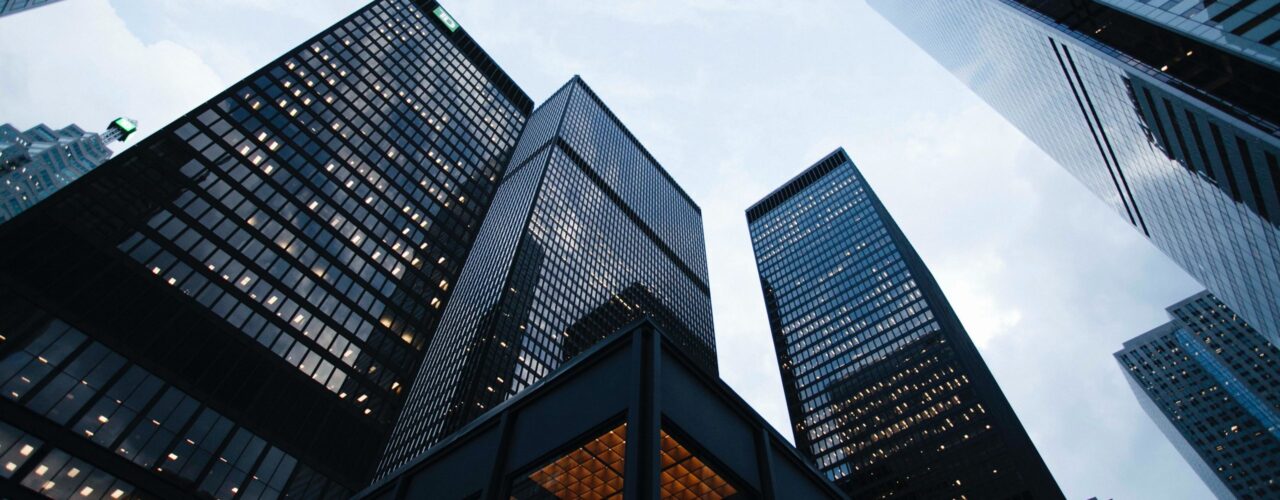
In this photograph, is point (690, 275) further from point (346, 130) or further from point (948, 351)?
point (346, 130)

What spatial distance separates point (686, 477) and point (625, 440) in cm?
215

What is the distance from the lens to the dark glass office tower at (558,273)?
89.6m

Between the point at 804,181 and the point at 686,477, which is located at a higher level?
the point at 804,181

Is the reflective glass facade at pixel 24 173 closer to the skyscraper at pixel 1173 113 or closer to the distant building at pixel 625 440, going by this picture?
the distant building at pixel 625 440

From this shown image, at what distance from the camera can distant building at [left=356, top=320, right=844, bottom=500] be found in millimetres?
15445

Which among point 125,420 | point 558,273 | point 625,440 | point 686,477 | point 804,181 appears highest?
point 804,181

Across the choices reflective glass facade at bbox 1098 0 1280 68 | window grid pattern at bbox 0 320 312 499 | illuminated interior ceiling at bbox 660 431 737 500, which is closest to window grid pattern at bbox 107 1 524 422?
window grid pattern at bbox 0 320 312 499

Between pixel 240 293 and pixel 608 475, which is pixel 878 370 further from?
pixel 608 475

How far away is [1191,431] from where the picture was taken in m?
161

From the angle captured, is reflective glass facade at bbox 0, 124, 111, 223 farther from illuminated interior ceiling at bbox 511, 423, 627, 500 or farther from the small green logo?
illuminated interior ceiling at bbox 511, 423, 627, 500

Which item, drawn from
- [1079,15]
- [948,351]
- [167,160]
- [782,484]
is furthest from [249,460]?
[948,351]

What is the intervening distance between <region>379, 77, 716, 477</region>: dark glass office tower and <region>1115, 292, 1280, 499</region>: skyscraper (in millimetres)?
123514

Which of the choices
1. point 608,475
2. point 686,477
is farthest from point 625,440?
point 686,477

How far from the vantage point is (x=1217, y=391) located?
157 m
